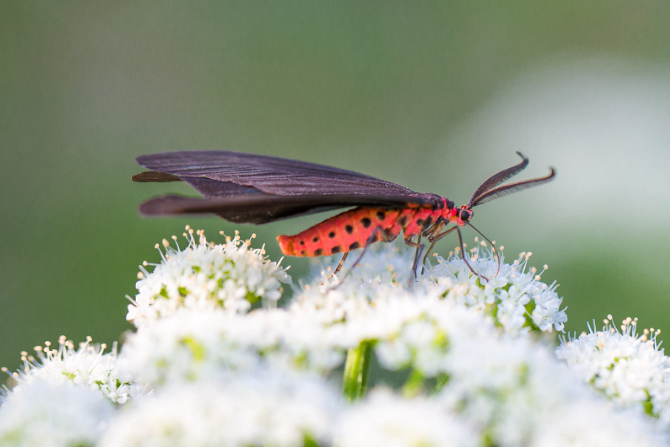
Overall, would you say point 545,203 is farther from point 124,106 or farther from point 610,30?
point 124,106

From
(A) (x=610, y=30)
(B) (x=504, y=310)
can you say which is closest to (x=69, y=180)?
(B) (x=504, y=310)

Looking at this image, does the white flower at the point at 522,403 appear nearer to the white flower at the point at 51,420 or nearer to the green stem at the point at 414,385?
the green stem at the point at 414,385

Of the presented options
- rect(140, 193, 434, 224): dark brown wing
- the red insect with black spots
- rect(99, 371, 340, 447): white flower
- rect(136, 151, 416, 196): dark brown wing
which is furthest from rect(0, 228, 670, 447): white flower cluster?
rect(136, 151, 416, 196): dark brown wing

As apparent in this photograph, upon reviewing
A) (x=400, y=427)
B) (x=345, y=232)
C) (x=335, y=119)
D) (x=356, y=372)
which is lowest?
(x=356, y=372)

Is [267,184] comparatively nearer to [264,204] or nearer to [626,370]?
[264,204]

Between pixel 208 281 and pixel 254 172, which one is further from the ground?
pixel 254 172

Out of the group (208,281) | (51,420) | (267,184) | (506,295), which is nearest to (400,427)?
(51,420)

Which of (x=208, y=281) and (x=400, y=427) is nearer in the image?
(x=400, y=427)

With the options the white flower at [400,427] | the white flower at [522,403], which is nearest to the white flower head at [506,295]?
the white flower at [522,403]
